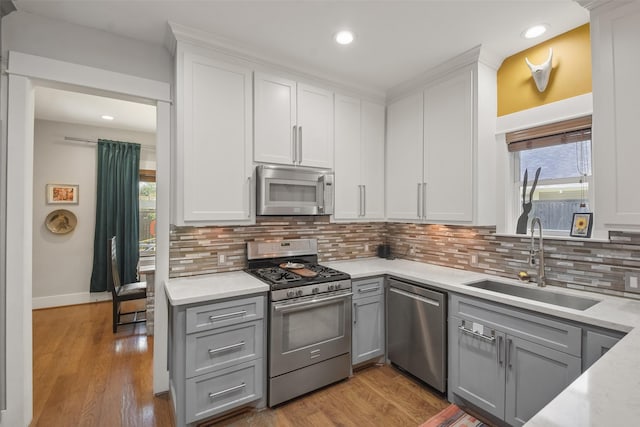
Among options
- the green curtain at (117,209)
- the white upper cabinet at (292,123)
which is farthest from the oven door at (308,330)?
the green curtain at (117,209)

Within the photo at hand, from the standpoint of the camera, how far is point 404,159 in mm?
3047

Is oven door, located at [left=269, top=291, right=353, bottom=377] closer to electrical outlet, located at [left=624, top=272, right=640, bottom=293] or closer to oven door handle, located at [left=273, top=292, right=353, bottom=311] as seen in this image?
A: oven door handle, located at [left=273, top=292, right=353, bottom=311]

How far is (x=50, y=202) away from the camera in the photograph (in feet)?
14.7

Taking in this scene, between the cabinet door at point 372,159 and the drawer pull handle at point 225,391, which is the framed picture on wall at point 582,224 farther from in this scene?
the drawer pull handle at point 225,391

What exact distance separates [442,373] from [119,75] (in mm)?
3246

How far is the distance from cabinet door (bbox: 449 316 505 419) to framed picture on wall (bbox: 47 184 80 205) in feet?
17.5

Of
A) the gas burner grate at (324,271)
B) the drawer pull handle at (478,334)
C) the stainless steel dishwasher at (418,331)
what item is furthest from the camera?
the gas burner grate at (324,271)

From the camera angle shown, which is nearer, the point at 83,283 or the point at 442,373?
the point at 442,373

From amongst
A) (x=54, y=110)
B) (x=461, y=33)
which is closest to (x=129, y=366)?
(x=54, y=110)

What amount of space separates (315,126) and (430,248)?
167 centimetres

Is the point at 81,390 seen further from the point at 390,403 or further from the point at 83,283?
the point at 83,283

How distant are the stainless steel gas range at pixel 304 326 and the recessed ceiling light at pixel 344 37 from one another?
1765 mm

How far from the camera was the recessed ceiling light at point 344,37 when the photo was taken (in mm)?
2184

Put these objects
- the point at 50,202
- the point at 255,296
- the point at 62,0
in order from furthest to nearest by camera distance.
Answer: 1. the point at 50,202
2. the point at 255,296
3. the point at 62,0
